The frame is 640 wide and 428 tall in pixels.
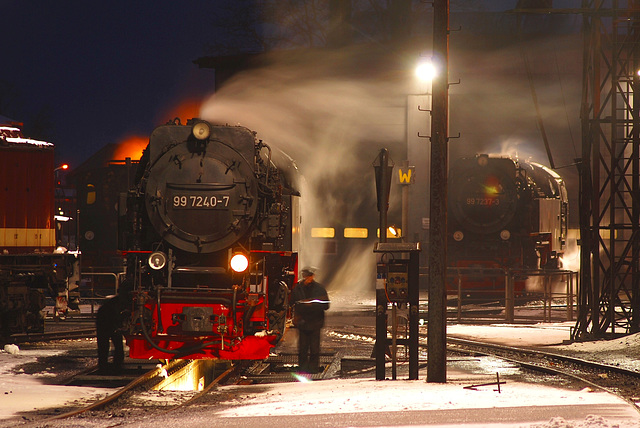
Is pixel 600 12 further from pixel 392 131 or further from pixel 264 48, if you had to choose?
pixel 264 48

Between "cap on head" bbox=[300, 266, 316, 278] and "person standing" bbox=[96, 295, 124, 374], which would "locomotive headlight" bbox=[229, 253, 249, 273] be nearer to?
"cap on head" bbox=[300, 266, 316, 278]

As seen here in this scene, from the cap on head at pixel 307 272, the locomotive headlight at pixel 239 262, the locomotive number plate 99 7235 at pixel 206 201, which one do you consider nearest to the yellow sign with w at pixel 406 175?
the cap on head at pixel 307 272

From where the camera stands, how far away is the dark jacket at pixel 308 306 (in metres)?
12.7

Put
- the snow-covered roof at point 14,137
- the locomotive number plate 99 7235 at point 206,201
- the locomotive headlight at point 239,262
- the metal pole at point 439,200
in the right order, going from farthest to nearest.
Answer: the snow-covered roof at point 14,137, the locomotive number plate 99 7235 at point 206,201, the locomotive headlight at point 239,262, the metal pole at point 439,200

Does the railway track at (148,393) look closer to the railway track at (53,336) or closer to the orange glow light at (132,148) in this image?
the railway track at (53,336)

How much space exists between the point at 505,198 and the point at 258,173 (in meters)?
14.0

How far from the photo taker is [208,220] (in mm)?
11891

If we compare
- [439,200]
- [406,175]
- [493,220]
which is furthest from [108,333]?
[493,220]

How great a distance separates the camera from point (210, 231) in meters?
11.9

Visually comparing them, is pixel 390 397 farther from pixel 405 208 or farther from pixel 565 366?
pixel 405 208

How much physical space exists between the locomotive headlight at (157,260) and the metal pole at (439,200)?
372cm

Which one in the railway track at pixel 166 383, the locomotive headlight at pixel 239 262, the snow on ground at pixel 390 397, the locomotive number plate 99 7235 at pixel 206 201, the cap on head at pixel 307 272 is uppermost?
the locomotive number plate 99 7235 at pixel 206 201

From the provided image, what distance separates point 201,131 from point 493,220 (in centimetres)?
1448

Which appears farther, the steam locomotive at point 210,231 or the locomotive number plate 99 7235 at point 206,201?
the locomotive number plate 99 7235 at point 206,201
